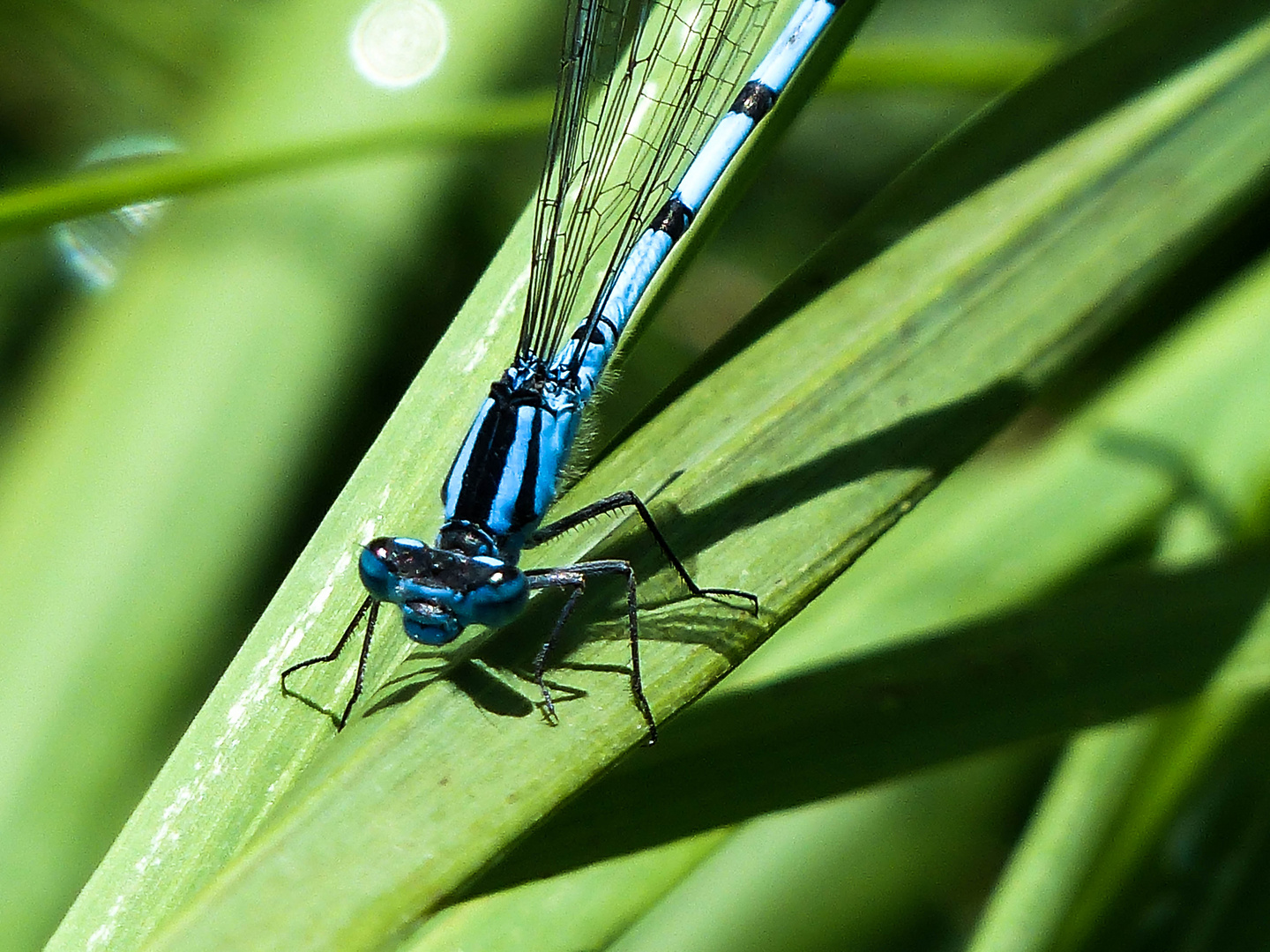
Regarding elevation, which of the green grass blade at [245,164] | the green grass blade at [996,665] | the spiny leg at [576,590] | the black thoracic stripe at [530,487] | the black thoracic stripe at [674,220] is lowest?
the green grass blade at [996,665]

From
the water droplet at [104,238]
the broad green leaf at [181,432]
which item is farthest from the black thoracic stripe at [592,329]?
the water droplet at [104,238]

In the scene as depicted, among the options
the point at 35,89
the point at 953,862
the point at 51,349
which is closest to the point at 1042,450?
the point at 953,862

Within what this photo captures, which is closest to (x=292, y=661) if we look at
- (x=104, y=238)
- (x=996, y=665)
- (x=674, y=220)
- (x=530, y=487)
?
(x=530, y=487)

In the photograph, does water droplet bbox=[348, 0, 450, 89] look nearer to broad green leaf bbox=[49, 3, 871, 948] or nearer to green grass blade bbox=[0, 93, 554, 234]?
green grass blade bbox=[0, 93, 554, 234]

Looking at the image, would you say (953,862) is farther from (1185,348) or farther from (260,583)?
(260,583)

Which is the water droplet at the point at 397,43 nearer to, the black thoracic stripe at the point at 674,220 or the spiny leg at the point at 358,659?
the black thoracic stripe at the point at 674,220

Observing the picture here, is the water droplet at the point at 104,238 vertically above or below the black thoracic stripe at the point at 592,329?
above

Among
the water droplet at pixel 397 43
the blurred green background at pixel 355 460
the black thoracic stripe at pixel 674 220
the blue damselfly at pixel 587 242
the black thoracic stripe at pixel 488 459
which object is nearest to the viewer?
the blue damselfly at pixel 587 242
